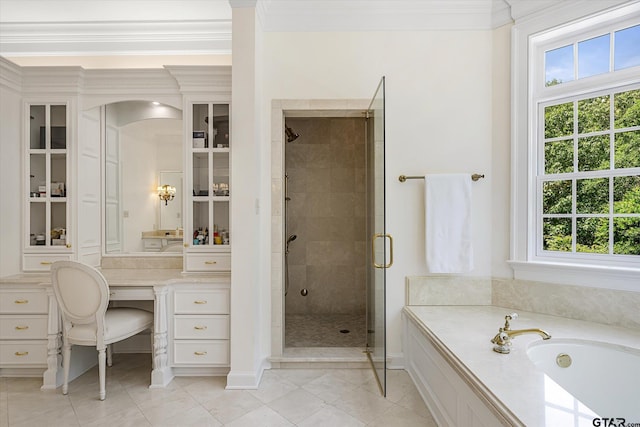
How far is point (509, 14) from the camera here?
8.59 feet

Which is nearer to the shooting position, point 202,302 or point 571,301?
point 571,301

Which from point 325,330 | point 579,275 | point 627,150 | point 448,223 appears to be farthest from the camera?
point 325,330

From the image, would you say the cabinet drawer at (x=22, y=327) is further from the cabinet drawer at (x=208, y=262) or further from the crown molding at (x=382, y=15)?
the crown molding at (x=382, y=15)

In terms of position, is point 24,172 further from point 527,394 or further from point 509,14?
point 509,14

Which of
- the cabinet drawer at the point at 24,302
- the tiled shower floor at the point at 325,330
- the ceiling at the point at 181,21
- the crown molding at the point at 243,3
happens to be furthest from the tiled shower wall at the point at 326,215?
the cabinet drawer at the point at 24,302

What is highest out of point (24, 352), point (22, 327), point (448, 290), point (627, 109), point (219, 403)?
point (627, 109)

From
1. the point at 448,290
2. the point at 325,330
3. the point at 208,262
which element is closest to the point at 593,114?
the point at 448,290

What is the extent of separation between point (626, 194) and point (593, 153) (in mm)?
339

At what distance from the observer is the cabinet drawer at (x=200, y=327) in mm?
2506

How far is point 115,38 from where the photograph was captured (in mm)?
3121

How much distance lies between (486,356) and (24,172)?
146 inches

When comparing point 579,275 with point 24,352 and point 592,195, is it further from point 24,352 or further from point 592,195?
point 24,352

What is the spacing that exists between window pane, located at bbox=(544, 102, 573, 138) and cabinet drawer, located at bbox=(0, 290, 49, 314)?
13.2 ft

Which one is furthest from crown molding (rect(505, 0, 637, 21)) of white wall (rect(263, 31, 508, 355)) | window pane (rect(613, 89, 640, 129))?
window pane (rect(613, 89, 640, 129))
